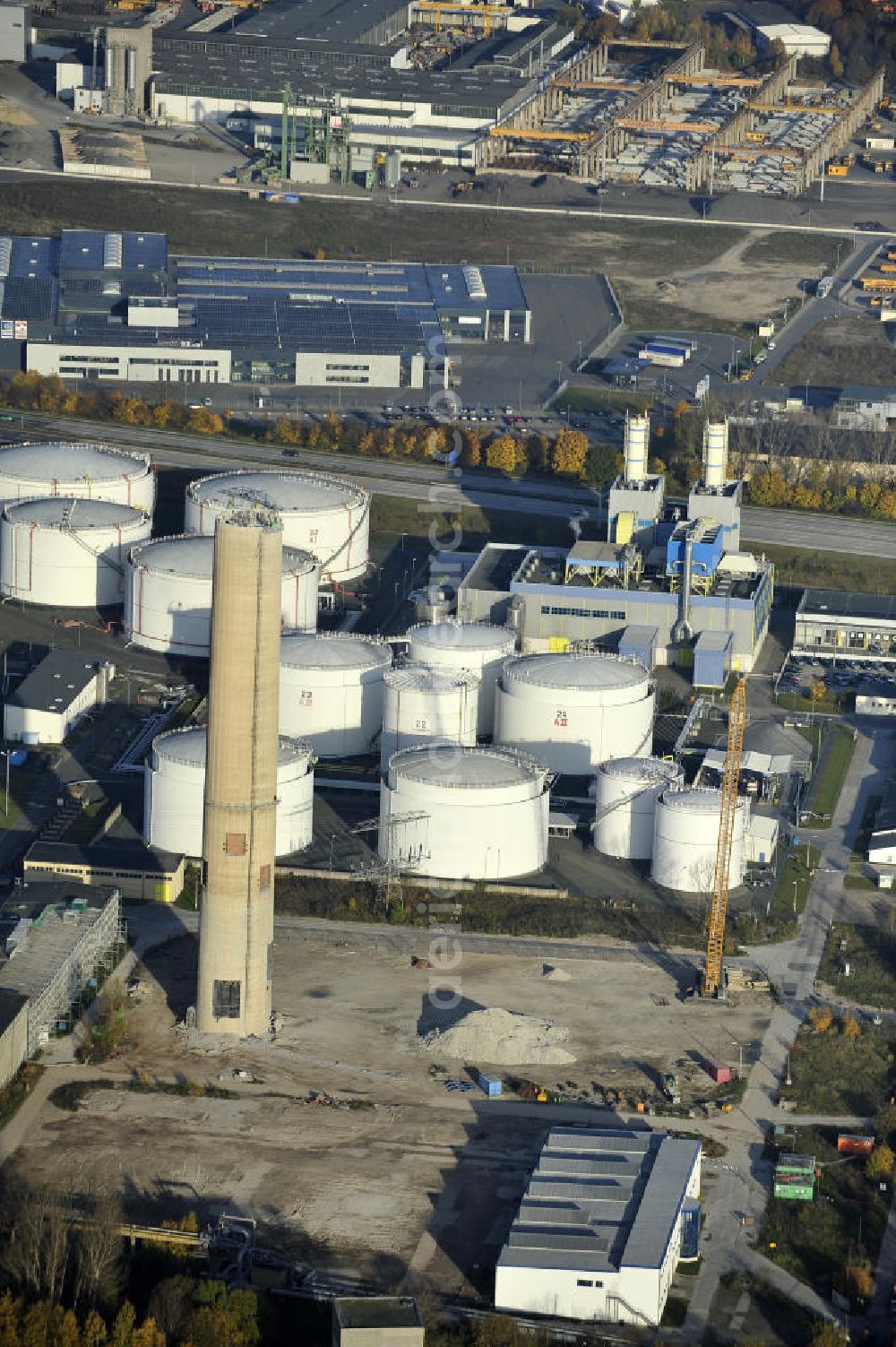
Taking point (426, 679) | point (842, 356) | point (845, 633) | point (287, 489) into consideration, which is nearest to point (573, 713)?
point (426, 679)

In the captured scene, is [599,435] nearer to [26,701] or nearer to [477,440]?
[477,440]

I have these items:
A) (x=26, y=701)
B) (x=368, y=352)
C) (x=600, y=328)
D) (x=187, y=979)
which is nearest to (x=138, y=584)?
(x=26, y=701)

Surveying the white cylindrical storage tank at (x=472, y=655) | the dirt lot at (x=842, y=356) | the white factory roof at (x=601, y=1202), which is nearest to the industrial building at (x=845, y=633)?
the white cylindrical storage tank at (x=472, y=655)

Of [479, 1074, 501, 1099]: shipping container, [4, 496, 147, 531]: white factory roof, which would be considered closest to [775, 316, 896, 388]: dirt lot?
[4, 496, 147, 531]: white factory roof

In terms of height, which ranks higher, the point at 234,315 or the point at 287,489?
the point at 287,489

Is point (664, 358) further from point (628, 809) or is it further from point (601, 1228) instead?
point (601, 1228)
